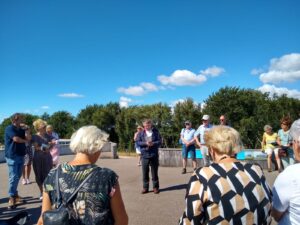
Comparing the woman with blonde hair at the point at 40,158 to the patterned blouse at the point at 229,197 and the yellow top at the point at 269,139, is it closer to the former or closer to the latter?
Result: the patterned blouse at the point at 229,197

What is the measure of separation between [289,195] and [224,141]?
0.63 metres

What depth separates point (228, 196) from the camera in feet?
7.71

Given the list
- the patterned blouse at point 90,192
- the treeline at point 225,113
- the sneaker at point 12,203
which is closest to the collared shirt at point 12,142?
the sneaker at point 12,203

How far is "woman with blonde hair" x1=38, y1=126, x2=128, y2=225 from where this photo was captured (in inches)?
96.4

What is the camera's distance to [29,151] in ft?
30.4

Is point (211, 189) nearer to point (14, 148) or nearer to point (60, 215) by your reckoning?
point (60, 215)

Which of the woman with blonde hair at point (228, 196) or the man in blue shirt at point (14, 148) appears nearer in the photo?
the woman with blonde hair at point (228, 196)

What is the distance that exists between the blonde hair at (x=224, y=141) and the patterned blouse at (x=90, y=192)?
2.88 feet

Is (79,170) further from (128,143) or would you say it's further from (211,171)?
(128,143)

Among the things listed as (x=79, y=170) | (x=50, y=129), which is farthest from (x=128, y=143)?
(x=79, y=170)

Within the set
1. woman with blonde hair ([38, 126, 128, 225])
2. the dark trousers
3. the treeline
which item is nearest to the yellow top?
the dark trousers

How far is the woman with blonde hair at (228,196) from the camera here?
2354 millimetres

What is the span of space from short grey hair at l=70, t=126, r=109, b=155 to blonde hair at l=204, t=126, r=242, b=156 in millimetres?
929

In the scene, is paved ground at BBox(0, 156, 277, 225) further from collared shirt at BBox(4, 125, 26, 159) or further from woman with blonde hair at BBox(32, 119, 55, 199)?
collared shirt at BBox(4, 125, 26, 159)
